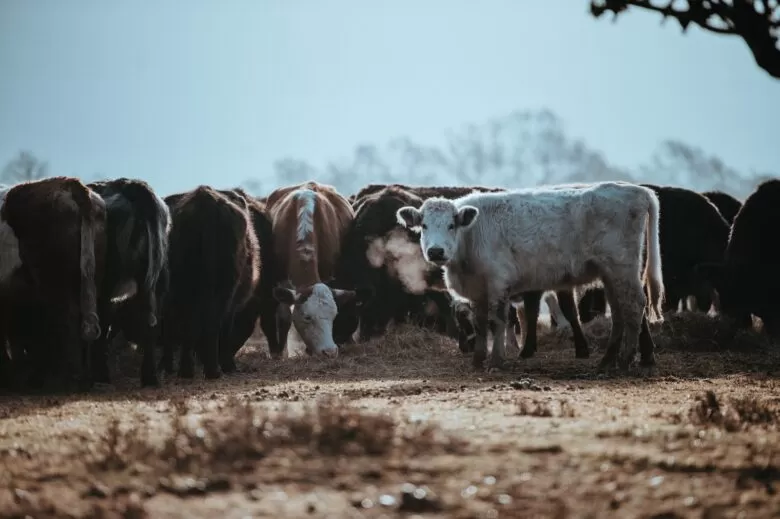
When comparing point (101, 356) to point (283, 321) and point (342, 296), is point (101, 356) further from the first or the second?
point (342, 296)

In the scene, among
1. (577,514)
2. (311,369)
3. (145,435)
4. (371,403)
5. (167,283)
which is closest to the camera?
(577,514)

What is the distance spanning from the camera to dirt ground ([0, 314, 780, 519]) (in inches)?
163

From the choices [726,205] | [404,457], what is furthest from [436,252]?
[726,205]

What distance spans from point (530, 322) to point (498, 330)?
6.30 feet

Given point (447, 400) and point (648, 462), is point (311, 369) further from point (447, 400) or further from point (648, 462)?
point (648, 462)

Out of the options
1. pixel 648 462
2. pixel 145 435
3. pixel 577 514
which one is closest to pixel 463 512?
pixel 577 514

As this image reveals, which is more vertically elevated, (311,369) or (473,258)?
(473,258)

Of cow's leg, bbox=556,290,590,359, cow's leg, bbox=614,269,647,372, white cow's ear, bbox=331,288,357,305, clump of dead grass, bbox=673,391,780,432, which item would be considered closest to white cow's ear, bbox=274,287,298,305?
white cow's ear, bbox=331,288,357,305

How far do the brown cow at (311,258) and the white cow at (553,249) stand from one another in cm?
212

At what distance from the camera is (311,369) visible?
10.8m

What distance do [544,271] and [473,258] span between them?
2.39 ft

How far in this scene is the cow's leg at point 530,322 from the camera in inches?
466

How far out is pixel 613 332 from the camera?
33.1ft

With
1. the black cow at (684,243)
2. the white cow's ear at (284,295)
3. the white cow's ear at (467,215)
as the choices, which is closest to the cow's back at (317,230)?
the white cow's ear at (284,295)
